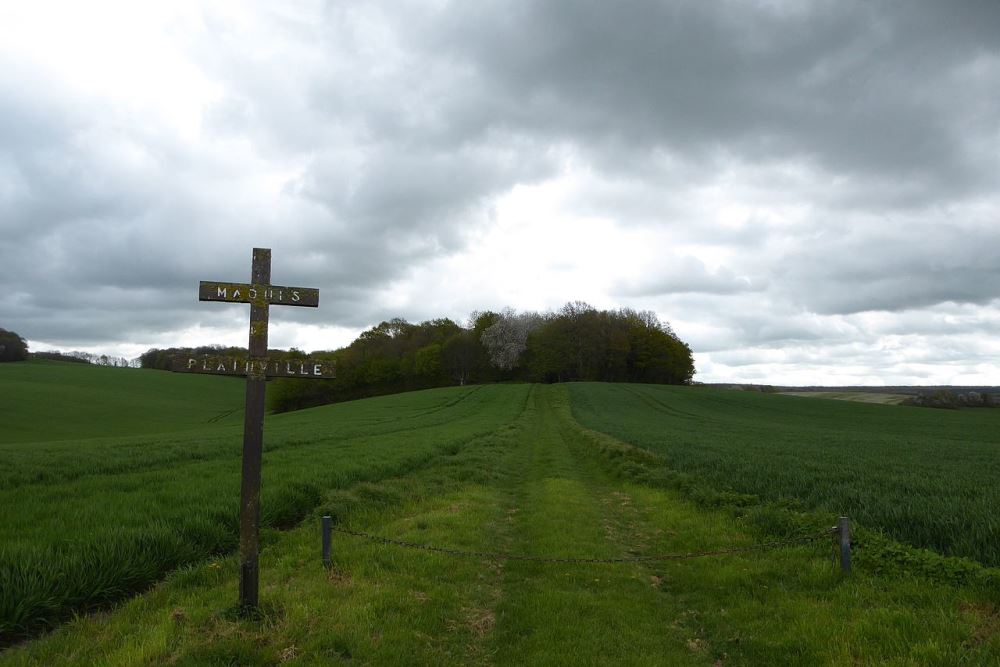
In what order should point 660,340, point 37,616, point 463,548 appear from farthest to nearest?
point 660,340 → point 463,548 → point 37,616

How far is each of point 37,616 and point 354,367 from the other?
104299 millimetres

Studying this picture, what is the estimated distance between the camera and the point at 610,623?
6523mm

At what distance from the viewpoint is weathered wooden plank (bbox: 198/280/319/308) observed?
668 centimetres

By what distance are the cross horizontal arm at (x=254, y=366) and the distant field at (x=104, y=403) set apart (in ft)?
152

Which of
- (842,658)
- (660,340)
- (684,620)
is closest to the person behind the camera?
(842,658)

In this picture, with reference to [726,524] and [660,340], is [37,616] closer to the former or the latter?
[726,524]

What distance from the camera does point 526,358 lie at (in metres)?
106

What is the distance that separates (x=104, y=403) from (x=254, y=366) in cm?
7438

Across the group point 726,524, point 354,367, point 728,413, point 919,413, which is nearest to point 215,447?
point 726,524

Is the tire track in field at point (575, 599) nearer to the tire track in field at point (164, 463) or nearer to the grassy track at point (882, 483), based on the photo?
the grassy track at point (882, 483)

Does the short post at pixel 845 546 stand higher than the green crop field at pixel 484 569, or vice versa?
the short post at pixel 845 546

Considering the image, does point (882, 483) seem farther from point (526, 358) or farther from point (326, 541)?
point (526, 358)

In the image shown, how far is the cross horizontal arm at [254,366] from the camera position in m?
6.66

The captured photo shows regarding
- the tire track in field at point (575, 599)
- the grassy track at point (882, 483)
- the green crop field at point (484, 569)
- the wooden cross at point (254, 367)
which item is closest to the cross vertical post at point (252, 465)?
the wooden cross at point (254, 367)
